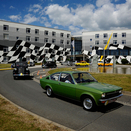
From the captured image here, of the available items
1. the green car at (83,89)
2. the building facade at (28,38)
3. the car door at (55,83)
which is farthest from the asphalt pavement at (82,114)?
the building facade at (28,38)

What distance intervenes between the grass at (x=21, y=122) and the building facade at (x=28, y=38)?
42131 millimetres

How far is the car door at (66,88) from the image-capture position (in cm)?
584

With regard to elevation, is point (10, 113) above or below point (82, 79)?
below

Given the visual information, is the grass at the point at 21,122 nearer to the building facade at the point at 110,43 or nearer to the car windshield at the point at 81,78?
the car windshield at the point at 81,78

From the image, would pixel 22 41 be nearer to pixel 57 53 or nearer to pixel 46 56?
pixel 46 56

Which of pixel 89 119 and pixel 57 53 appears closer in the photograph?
pixel 89 119

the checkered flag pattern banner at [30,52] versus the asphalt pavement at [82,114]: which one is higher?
the checkered flag pattern banner at [30,52]

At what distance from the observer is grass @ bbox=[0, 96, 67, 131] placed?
3777 mm

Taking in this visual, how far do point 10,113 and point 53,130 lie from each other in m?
2.07

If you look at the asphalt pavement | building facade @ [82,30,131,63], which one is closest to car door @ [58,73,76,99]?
the asphalt pavement

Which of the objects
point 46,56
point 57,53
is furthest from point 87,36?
point 46,56

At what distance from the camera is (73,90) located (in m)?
5.80

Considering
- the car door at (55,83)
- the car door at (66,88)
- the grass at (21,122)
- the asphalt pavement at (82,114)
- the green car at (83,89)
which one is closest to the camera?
the grass at (21,122)

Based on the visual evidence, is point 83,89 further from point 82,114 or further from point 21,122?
point 21,122
